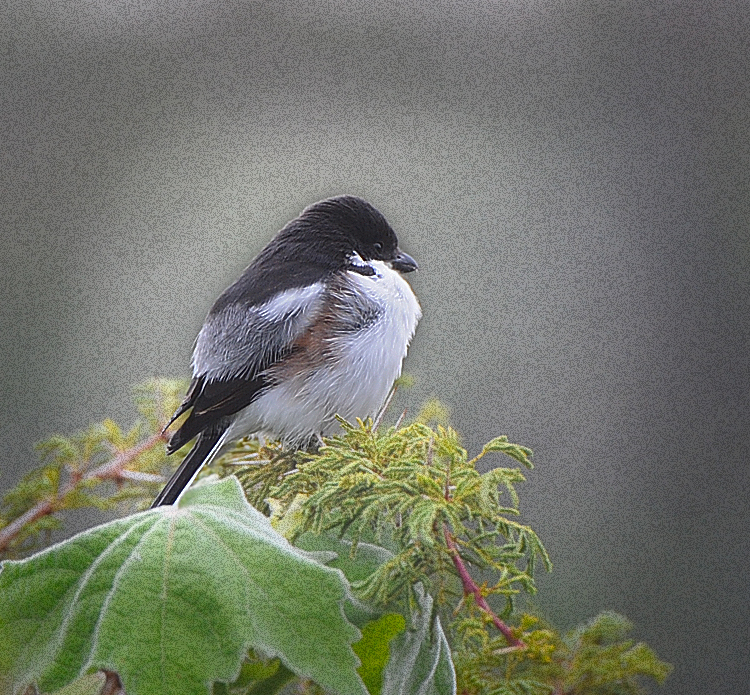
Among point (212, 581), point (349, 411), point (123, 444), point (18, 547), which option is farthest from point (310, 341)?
point (212, 581)

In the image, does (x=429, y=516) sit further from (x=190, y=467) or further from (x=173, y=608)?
(x=190, y=467)

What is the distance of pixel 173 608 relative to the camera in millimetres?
287

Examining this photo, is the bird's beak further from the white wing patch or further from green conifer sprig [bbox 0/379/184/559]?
green conifer sprig [bbox 0/379/184/559]

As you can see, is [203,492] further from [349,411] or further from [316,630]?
[349,411]

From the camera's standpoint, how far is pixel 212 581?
0.29m

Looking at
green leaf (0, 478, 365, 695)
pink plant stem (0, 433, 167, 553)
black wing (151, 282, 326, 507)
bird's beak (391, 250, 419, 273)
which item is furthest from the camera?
bird's beak (391, 250, 419, 273)

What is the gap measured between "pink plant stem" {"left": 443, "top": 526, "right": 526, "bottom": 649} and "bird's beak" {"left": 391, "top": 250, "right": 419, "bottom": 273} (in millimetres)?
500

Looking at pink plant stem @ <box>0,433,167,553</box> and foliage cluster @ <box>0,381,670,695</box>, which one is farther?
pink plant stem @ <box>0,433,167,553</box>

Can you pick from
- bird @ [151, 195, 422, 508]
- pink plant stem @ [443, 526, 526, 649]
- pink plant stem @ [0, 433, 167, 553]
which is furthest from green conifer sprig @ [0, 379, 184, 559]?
pink plant stem @ [443, 526, 526, 649]

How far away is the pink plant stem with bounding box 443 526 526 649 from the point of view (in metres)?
0.30

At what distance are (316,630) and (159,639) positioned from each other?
0.05m

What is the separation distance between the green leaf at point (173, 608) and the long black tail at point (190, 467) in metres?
0.18

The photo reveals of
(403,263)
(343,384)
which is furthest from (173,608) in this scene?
(403,263)

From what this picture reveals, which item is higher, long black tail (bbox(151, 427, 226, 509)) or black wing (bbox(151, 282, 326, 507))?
black wing (bbox(151, 282, 326, 507))
